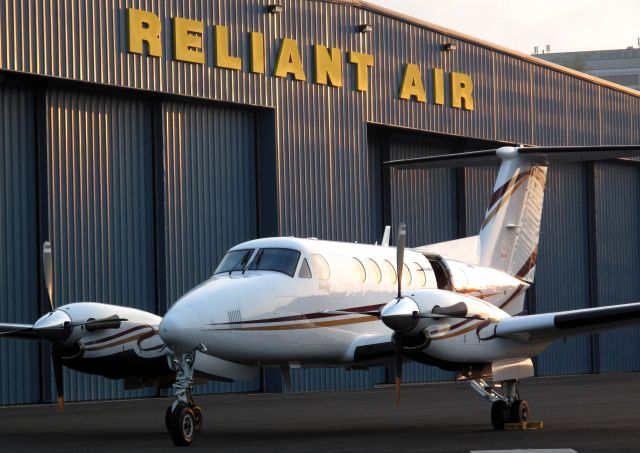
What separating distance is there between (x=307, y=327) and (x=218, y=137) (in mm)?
14001

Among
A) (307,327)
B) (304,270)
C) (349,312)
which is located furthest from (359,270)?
(307,327)

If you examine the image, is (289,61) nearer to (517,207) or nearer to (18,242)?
(18,242)

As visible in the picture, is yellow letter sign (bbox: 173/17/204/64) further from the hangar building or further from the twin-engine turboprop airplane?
the twin-engine turboprop airplane

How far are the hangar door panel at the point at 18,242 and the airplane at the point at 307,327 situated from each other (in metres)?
7.72

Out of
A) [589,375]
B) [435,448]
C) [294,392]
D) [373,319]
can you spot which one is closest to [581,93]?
[589,375]

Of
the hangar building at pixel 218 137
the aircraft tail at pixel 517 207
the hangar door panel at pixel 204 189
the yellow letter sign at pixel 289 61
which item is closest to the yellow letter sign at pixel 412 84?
the hangar building at pixel 218 137

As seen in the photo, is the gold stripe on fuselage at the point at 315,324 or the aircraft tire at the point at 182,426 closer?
the aircraft tire at the point at 182,426

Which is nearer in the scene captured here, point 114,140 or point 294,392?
point 114,140

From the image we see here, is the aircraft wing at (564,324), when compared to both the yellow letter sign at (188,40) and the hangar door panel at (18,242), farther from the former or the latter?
the yellow letter sign at (188,40)

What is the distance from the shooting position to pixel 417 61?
35.4 m

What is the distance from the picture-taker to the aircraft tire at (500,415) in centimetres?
1700

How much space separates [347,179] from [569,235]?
44.6 ft

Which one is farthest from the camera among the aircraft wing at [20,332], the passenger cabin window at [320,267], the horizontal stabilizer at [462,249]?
the horizontal stabilizer at [462,249]

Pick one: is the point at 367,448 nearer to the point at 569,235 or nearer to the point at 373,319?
the point at 373,319
